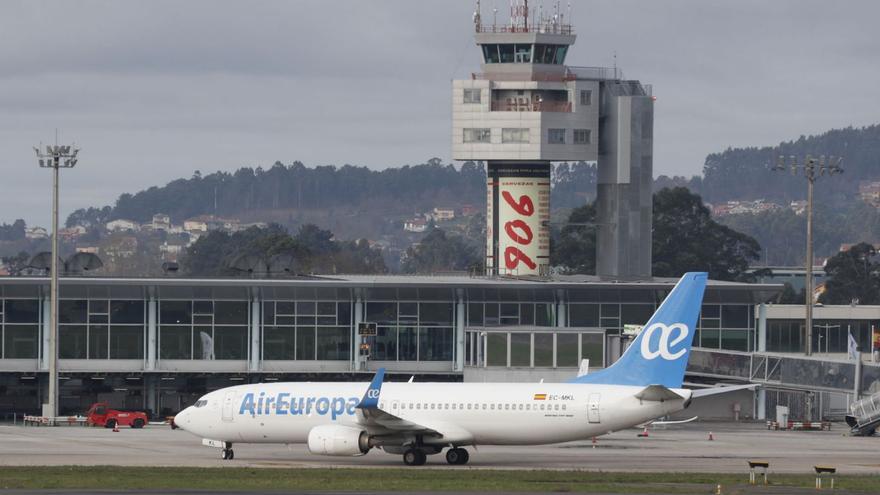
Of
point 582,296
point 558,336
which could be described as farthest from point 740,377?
point 582,296

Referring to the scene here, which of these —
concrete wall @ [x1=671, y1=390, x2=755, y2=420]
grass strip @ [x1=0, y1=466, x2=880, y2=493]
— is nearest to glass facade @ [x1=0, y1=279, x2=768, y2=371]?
concrete wall @ [x1=671, y1=390, x2=755, y2=420]

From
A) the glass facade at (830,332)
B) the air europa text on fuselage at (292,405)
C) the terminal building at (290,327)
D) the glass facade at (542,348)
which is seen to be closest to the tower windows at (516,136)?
the terminal building at (290,327)

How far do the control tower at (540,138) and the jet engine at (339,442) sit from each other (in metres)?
63.8

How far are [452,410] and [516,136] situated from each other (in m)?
64.1

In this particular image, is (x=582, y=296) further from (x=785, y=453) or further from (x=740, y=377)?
(x=785, y=453)

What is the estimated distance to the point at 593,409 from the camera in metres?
65.0

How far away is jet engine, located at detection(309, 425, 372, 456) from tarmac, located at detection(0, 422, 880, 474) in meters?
0.65

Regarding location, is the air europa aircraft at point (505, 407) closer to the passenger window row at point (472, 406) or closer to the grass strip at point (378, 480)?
the passenger window row at point (472, 406)

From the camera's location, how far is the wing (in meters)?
64.8

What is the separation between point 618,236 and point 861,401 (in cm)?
4720

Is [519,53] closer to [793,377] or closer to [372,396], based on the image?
[793,377]

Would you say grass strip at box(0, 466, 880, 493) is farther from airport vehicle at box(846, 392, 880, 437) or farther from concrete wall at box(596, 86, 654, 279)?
concrete wall at box(596, 86, 654, 279)

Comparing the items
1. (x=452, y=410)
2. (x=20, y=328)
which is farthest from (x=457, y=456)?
(x=20, y=328)

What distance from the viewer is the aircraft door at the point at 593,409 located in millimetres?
65000
